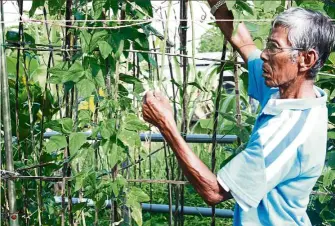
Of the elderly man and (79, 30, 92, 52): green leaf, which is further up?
(79, 30, 92, 52): green leaf

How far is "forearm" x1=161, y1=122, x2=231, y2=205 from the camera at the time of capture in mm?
2219

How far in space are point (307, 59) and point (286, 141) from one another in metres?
0.26

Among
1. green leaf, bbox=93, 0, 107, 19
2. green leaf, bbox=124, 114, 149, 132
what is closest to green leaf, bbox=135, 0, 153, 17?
green leaf, bbox=93, 0, 107, 19

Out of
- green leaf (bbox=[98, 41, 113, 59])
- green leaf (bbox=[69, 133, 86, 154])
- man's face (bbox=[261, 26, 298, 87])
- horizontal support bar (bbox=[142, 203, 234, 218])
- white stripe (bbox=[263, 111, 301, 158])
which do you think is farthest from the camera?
horizontal support bar (bbox=[142, 203, 234, 218])

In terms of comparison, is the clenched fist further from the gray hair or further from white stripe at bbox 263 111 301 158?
the gray hair

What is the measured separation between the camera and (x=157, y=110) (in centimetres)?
226

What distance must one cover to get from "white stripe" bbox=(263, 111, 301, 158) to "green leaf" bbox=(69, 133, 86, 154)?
76 centimetres

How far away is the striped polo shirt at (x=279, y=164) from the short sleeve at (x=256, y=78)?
0.22 metres

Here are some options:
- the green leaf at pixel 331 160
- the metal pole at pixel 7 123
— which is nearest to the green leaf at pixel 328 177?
the green leaf at pixel 331 160

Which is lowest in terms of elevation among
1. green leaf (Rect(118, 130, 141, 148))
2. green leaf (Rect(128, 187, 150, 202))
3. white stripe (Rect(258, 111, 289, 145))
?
green leaf (Rect(128, 187, 150, 202))

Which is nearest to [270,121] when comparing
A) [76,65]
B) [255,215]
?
[255,215]

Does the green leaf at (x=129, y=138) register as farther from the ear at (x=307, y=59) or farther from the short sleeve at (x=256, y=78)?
the ear at (x=307, y=59)

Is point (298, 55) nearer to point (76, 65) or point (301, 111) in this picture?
point (301, 111)

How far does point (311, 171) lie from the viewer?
7.54 ft
